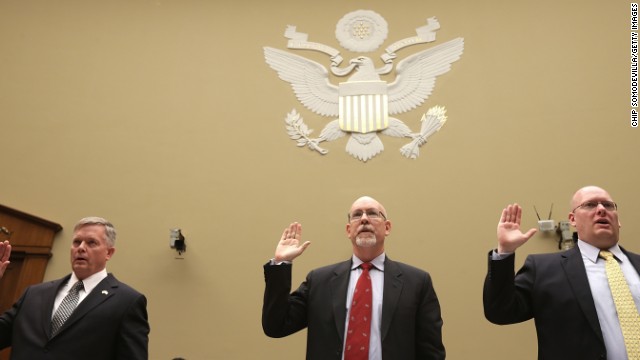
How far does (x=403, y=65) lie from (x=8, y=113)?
12.5 ft

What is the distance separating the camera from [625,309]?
91.4 inches

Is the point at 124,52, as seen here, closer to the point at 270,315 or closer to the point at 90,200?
the point at 90,200

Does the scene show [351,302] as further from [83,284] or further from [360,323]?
[83,284]

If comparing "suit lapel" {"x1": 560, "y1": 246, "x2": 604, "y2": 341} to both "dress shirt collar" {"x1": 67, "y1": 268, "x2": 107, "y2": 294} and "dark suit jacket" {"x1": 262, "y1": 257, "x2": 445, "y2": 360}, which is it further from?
"dress shirt collar" {"x1": 67, "y1": 268, "x2": 107, "y2": 294}

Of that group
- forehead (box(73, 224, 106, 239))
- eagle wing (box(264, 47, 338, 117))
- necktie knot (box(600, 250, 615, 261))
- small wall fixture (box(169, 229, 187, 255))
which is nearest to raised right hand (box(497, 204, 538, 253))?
necktie knot (box(600, 250, 615, 261))

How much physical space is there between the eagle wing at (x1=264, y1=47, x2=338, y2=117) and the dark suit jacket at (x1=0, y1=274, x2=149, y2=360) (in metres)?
3.21

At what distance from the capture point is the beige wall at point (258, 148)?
5020mm

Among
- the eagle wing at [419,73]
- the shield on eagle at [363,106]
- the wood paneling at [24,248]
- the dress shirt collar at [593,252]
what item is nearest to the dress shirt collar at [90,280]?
the dress shirt collar at [593,252]

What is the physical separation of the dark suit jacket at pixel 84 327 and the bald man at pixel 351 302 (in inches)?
22.7

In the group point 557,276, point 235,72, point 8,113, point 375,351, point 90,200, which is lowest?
point 375,351

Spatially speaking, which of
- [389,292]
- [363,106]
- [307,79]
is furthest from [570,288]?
[307,79]

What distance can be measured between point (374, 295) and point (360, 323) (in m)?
0.16

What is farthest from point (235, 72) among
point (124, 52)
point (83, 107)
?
point (83, 107)

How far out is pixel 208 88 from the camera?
5.61 meters
